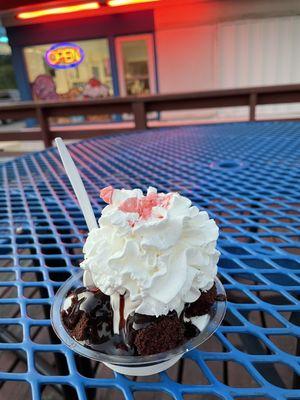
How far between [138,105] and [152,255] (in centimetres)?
271

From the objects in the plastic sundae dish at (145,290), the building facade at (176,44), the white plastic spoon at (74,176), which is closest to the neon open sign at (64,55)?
the building facade at (176,44)

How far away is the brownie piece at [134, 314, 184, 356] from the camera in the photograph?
0.50m

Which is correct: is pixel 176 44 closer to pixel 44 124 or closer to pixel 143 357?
pixel 44 124

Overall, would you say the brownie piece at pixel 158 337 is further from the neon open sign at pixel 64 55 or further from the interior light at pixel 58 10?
the neon open sign at pixel 64 55

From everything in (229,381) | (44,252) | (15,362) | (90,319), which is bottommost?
(229,381)

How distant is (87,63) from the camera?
748cm

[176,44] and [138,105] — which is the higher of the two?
[176,44]

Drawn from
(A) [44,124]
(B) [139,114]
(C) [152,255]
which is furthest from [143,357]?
(A) [44,124]

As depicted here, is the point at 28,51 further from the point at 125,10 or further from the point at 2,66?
the point at 2,66

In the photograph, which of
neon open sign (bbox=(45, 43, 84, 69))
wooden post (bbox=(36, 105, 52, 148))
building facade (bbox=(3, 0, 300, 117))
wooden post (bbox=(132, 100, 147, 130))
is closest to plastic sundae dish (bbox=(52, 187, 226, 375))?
wooden post (bbox=(132, 100, 147, 130))

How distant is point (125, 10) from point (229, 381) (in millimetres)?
6795

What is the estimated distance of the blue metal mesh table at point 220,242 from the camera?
589mm

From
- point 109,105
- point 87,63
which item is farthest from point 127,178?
point 87,63

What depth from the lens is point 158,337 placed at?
19.8 inches
